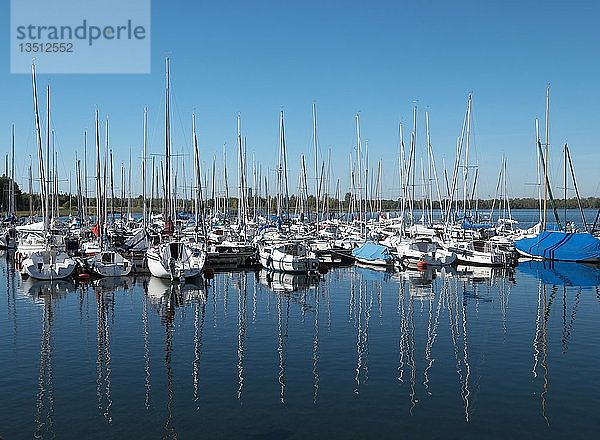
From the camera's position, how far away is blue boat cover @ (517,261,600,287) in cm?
4906

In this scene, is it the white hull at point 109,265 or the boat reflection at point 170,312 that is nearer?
the boat reflection at point 170,312

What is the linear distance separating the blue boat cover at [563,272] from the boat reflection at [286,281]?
60.0 feet

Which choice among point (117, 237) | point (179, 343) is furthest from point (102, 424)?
point (117, 237)

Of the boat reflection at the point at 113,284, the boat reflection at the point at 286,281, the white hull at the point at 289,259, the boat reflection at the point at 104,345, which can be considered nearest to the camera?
the boat reflection at the point at 104,345

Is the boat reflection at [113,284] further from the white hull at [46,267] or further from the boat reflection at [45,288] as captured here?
the white hull at [46,267]

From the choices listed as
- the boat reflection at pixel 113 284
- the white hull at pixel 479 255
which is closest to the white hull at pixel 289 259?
the boat reflection at pixel 113 284

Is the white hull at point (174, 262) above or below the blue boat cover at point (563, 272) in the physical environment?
above

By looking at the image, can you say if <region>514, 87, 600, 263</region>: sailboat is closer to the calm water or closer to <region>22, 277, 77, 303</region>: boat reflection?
the calm water

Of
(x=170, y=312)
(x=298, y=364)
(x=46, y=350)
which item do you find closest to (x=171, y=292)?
(x=170, y=312)

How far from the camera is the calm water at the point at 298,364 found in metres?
18.2

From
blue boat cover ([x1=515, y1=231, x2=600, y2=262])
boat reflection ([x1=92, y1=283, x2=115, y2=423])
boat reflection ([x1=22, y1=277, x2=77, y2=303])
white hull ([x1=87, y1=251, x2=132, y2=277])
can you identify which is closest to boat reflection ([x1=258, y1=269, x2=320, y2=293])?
white hull ([x1=87, y1=251, x2=132, y2=277])

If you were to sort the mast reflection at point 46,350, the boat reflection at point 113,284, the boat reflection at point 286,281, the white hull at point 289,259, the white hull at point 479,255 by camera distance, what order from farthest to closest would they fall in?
the white hull at point 479,255, the white hull at point 289,259, the boat reflection at point 286,281, the boat reflection at point 113,284, the mast reflection at point 46,350

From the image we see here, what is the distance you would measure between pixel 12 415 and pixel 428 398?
12734 mm

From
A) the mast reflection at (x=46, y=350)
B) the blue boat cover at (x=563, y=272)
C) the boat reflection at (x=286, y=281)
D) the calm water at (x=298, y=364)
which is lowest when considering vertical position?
the blue boat cover at (x=563, y=272)
